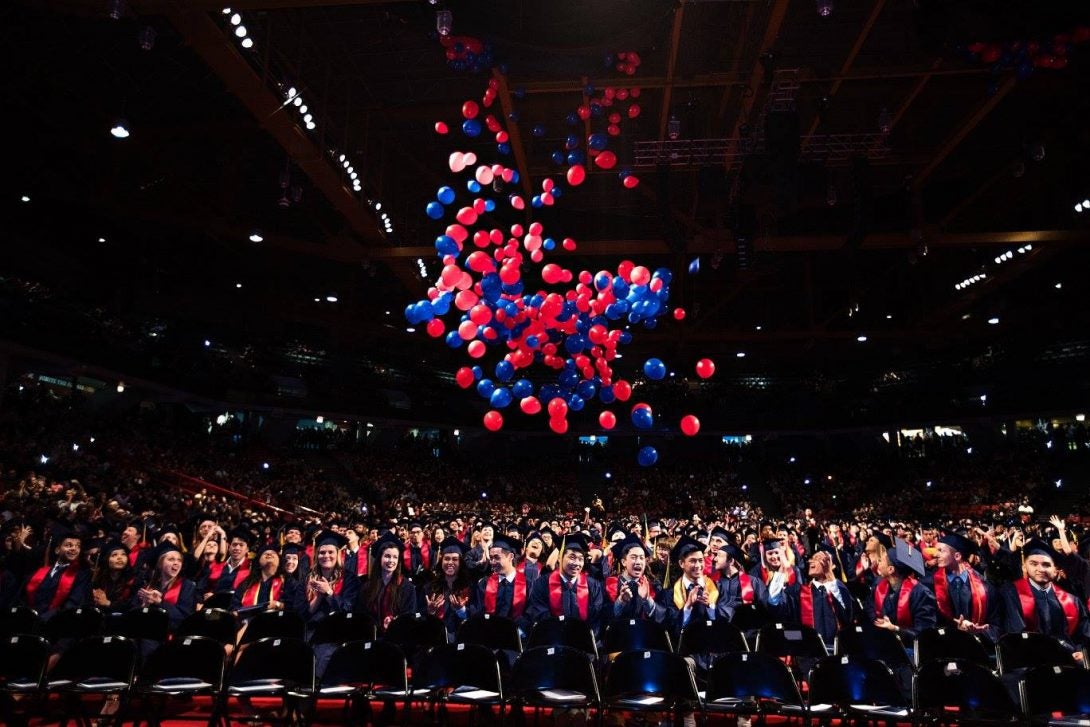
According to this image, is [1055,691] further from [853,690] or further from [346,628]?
[346,628]

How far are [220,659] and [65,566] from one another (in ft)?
12.2

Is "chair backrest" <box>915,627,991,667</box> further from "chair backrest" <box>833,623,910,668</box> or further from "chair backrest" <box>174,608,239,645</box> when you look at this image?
"chair backrest" <box>174,608,239,645</box>

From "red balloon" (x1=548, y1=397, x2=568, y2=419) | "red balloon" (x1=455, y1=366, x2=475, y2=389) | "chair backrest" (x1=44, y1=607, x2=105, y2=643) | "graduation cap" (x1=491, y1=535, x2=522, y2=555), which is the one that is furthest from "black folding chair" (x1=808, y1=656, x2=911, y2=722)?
"red balloon" (x1=455, y1=366, x2=475, y2=389)

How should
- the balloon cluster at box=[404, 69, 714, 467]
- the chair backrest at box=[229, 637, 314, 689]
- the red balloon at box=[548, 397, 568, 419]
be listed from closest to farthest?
the chair backrest at box=[229, 637, 314, 689] < the balloon cluster at box=[404, 69, 714, 467] < the red balloon at box=[548, 397, 568, 419]

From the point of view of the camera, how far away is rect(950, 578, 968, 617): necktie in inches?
279

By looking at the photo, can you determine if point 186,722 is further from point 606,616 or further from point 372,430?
point 372,430

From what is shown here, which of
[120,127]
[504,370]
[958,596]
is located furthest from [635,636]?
[120,127]

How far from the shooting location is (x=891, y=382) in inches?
1421

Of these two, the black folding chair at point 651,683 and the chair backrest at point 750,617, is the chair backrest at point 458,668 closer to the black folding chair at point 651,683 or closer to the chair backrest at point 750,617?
the black folding chair at point 651,683

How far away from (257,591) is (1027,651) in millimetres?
7708

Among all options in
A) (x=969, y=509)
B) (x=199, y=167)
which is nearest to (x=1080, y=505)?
(x=969, y=509)

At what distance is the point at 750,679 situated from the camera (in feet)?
16.9

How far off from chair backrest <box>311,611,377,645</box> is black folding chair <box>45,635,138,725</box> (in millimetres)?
1560

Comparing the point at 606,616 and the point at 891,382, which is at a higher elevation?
the point at 891,382
